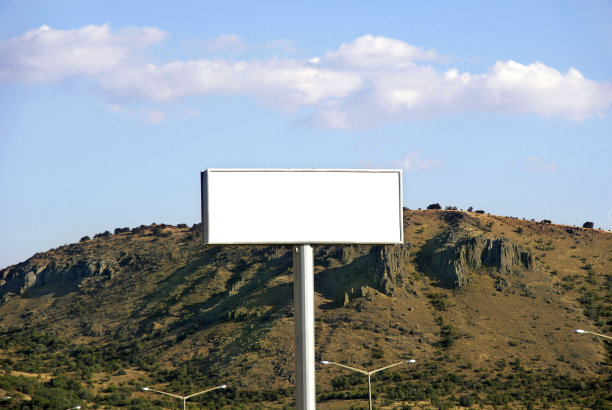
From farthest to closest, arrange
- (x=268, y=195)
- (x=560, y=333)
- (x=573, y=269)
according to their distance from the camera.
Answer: (x=573, y=269) → (x=560, y=333) → (x=268, y=195)

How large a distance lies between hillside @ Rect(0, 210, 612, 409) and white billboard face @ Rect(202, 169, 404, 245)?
2480 inches

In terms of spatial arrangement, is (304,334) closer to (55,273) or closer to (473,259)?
(473,259)

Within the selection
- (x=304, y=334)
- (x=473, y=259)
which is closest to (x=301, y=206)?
(x=304, y=334)

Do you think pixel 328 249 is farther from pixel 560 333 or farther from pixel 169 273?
pixel 560 333

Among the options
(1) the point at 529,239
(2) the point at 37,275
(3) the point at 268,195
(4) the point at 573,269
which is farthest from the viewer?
(2) the point at 37,275

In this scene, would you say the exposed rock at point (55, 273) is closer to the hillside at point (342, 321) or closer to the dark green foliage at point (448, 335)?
the hillside at point (342, 321)

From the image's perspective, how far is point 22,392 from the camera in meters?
98.9

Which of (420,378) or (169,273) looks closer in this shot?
(420,378)

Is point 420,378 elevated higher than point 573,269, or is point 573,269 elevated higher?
point 573,269

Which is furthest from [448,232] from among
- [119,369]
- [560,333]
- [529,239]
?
[119,369]

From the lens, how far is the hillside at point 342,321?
101375 millimetres

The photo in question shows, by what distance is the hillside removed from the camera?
333 feet

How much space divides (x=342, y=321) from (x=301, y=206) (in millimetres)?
83206

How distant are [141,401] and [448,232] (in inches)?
2164
